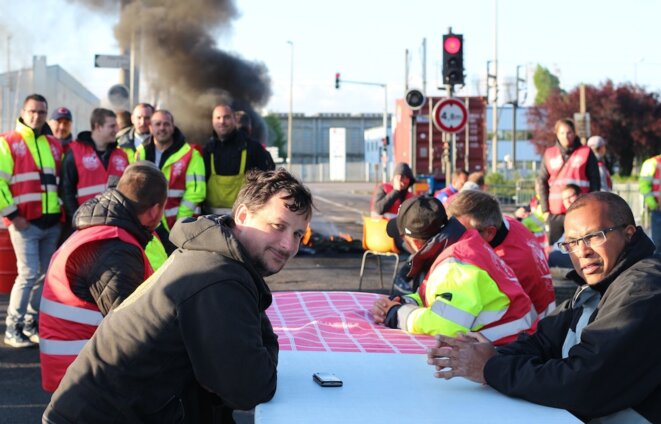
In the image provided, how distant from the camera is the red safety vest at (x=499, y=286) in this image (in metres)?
3.96

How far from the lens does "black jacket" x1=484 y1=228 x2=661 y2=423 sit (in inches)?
108

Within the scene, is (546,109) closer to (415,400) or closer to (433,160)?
(433,160)

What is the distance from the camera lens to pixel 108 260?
3.79m

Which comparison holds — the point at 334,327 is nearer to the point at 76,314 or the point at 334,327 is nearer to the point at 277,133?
the point at 76,314

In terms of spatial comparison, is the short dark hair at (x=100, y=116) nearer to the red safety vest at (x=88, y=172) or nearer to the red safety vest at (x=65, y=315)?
the red safety vest at (x=88, y=172)

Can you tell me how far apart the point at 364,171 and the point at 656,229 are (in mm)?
72425

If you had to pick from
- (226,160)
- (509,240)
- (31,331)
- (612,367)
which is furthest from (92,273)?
(226,160)

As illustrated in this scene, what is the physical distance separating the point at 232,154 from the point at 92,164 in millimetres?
1415

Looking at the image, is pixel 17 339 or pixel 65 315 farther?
pixel 17 339

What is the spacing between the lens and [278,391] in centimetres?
281

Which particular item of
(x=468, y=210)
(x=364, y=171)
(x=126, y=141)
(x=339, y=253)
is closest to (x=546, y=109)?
(x=364, y=171)

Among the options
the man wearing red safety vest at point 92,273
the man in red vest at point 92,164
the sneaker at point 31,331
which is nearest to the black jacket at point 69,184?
the man in red vest at point 92,164

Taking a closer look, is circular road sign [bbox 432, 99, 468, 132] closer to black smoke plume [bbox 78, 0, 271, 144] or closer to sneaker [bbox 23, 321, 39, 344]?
black smoke plume [bbox 78, 0, 271, 144]

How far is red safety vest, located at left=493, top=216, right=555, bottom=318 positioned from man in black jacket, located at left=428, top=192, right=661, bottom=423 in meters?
1.77
